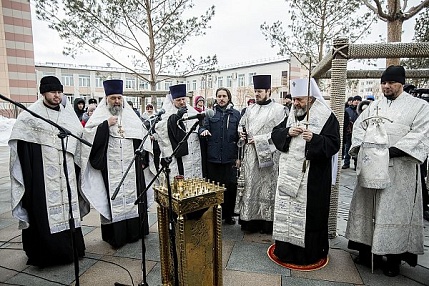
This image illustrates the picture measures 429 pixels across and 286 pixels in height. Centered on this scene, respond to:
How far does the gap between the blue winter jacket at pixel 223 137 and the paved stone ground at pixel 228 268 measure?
1049 mm

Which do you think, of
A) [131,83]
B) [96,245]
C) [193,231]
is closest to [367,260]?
[193,231]

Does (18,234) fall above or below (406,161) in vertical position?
below

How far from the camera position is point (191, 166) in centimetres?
Answer: 445

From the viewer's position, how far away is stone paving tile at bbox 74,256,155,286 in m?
2.95

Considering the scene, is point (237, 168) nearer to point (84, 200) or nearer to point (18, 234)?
point (84, 200)

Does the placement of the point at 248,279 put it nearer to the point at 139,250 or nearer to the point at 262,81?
the point at 139,250

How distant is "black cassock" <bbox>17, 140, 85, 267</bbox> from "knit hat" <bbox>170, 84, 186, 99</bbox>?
1.82 m

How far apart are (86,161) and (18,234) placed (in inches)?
65.9

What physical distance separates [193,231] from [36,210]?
188 centimetres

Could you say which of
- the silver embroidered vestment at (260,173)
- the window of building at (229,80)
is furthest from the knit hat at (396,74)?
the window of building at (229,80)

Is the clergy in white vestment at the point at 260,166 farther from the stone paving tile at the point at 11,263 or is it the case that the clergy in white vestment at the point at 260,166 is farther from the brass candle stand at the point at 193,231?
the stone paving tile at the point at 11,263

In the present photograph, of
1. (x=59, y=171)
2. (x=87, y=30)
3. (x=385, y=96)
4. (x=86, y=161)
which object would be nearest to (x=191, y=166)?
(x=86, y=161)

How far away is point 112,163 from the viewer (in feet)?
12.1

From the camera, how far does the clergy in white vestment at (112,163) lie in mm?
3543
